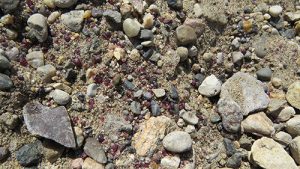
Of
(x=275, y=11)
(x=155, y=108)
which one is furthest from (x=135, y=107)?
(x=275, y=11)

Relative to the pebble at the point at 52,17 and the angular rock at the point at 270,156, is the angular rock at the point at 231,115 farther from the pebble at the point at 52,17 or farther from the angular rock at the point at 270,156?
the pebble at the point at 52,17

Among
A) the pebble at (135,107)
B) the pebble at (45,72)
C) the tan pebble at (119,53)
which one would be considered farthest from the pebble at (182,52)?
the pebble at (45,72)

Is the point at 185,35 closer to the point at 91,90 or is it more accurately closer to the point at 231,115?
the point at 231,115

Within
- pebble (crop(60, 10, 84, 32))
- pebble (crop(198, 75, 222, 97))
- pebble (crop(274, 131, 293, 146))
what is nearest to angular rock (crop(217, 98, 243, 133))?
pebble (crop(198, 75, 222, 97))

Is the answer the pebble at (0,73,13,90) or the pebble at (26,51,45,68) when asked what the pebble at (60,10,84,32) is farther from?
the pebble at (0,73,13,90)

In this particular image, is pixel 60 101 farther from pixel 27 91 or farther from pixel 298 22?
pixel 298 22

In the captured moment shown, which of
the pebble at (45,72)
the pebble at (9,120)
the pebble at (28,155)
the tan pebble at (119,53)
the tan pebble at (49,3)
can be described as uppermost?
the tan pebble at (49,3)

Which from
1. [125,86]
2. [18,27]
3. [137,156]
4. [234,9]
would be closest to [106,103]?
[125,86]
